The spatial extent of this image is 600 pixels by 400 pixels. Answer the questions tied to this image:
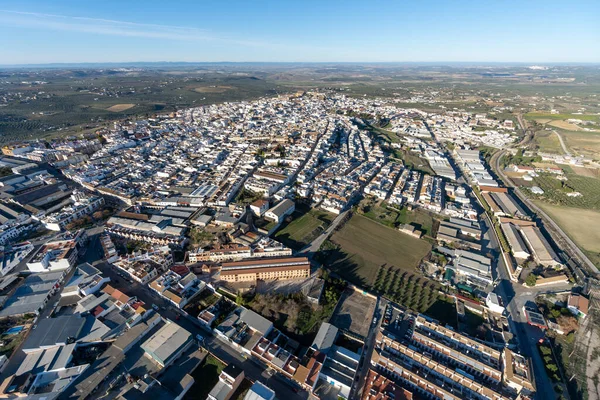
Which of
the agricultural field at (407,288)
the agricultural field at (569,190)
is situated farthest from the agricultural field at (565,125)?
the agricultural field at (407,288)

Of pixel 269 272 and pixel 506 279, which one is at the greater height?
pixel 269 272

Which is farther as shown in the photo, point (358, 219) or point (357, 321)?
point (358, 219)

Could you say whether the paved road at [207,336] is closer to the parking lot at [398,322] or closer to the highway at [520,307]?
the parking lot at [398,322]

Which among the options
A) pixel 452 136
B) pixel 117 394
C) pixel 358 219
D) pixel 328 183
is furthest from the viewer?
pixel 452 136

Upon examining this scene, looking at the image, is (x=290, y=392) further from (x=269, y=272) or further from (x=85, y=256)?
(x=85, y=256)

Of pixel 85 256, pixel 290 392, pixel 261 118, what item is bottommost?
pixel 290 392

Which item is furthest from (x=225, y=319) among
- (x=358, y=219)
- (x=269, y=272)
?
(x=358, y=219)

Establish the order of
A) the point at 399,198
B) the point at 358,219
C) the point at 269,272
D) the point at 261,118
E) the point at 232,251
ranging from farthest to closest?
the point at 261,118 < the point at 399,198 < the point at 358,219 < the point at 232,251 < the point at 269,272
